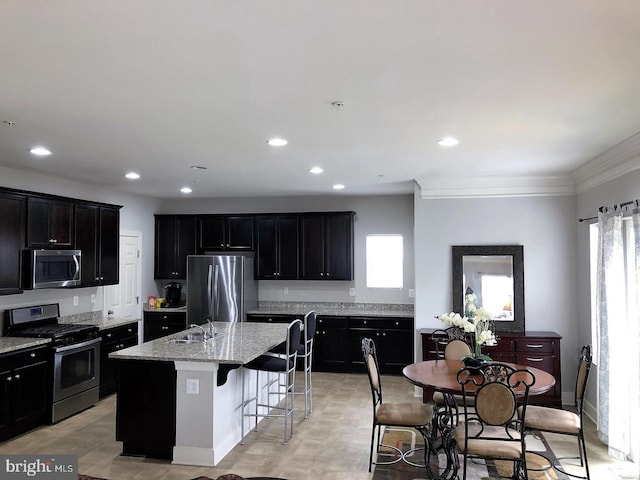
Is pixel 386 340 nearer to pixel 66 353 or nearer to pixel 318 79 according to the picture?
pixel 66 353

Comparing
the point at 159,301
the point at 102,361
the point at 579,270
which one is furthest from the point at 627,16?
the point at 159,301

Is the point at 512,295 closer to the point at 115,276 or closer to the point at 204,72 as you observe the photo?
the point at 204,72

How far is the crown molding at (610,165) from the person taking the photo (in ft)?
12.7

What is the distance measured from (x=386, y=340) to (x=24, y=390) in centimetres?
436

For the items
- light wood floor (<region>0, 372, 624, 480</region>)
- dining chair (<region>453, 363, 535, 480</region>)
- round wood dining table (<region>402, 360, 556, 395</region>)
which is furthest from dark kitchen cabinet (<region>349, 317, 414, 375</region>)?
dining chair (<region>453, 363, 535, 480</region>)

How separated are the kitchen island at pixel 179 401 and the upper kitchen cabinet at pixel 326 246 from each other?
126 inches

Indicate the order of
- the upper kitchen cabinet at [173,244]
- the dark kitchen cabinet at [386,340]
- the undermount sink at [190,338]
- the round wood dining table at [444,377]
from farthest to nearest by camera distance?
1. the upper kitchen cabinet at [173,244]
2. the dark kitchen cabinet at [386,340]
3. the undermount sink at [190,338]
4. the round wood dining table at [444,377]

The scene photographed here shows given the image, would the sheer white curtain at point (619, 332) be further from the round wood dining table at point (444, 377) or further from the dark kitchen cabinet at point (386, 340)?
the dark kitchen cabinet at point (386, 340)

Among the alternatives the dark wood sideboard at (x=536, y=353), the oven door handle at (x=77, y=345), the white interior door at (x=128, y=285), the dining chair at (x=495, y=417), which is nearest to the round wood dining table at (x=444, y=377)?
the dining chair at (x=495, y=417)

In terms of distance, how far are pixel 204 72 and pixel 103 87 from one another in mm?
643

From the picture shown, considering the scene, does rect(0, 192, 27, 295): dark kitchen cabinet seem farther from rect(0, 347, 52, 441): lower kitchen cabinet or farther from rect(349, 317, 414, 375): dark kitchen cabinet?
rect(349, 317, 414, 375): dark kitchen cabinet

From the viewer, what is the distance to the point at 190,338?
4598 millimetres

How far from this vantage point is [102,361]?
5.56 m

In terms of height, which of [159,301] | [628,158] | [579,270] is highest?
Result: [628,158]
